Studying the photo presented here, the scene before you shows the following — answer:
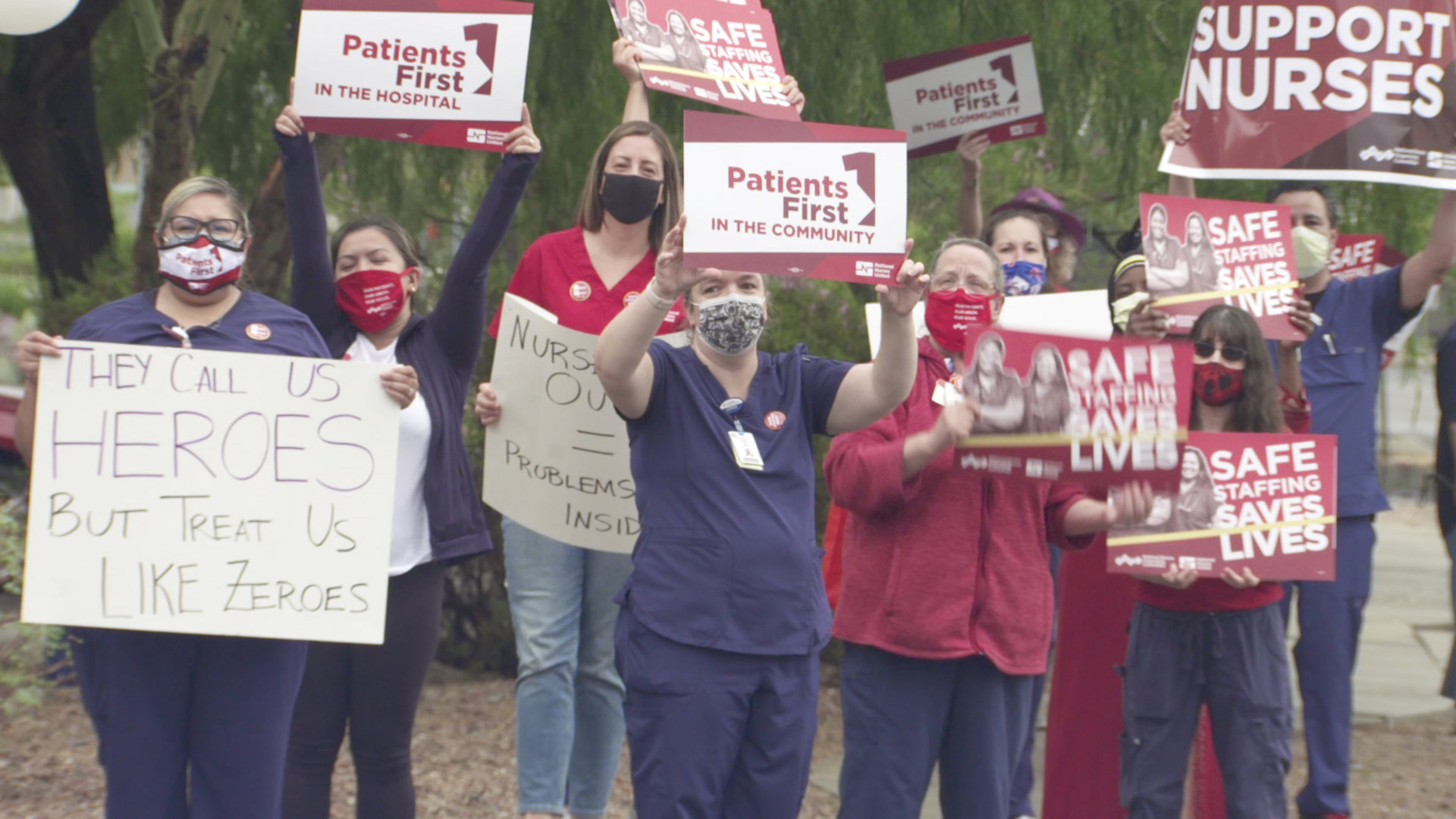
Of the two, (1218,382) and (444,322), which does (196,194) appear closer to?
(444,322)

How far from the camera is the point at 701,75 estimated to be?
5.04 meters

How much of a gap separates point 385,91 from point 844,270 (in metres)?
1.54

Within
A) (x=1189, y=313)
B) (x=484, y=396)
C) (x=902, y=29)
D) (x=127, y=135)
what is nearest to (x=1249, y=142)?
(x=1189, y=313)

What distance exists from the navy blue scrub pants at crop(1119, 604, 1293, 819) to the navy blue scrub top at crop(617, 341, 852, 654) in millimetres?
1162

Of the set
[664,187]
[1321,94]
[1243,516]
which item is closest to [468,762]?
[664,187]

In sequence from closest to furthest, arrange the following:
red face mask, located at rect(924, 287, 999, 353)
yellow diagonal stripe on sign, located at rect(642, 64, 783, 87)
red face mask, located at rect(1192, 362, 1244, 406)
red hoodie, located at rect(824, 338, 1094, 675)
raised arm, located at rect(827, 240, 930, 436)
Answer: raised arm, located at rect(827, 240, 930, 436)
red hoodie, located at rect(824, 338, 1094, 675)
red face mask, located at rect(924, 287, 999, 353)
red face mask, located at rect(1192, 362, 1244, 406)
yellow diagonal stripe on sign, located at rect(642, 64, 783, 87)

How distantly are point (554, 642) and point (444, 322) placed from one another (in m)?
0.95

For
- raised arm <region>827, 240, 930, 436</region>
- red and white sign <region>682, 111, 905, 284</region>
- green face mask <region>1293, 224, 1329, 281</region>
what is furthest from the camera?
green face mask <region>1293, 224, 1329, 281</region>

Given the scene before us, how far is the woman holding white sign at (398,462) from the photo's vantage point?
14.3ft

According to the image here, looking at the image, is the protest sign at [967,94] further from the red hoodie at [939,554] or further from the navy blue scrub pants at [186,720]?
the navy blue scrub pants at [186,720]

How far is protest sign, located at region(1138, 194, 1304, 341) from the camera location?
5.03m

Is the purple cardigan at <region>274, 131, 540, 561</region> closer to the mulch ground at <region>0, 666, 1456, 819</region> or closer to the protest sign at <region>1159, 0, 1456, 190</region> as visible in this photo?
the mulch ground at <region>0, 666, 1456, 819</region>

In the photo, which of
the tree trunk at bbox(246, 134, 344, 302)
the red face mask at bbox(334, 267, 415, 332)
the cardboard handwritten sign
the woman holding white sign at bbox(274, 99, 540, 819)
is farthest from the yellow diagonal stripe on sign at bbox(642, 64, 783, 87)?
the tree trunk at bbox(246, 134, 344, 302)

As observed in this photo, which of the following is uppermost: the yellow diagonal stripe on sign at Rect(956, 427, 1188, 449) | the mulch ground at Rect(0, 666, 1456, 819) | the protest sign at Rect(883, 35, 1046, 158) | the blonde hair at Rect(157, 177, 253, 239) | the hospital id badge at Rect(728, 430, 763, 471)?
the protest sign at Rect(883, 35, 1046, 158)
